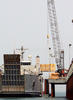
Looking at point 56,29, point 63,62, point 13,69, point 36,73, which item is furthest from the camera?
point 63,62

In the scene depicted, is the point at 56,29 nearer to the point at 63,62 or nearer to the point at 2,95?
the point at 63,62

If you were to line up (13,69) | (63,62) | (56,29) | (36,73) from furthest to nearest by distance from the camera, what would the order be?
(63,62)
(56,29)
(36,73)
(13,69)

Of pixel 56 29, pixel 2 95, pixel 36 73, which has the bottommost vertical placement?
pixel 2 95

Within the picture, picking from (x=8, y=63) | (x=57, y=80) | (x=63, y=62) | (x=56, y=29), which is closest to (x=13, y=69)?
(x=8, y=63)

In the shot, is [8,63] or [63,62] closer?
[8,63]

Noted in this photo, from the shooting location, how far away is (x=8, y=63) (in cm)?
11081

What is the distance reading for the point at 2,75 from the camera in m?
112

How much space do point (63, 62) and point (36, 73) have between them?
42022mm

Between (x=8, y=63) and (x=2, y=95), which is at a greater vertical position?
(x=8, y=63)

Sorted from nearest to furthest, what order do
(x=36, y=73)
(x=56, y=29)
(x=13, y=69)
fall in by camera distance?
(x=13, y=69) → (x=36, y=73) → (x=56, y=29)

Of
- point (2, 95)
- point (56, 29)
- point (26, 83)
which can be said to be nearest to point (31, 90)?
point (26, 83)

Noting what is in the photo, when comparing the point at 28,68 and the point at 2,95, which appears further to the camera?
the point at 28,68

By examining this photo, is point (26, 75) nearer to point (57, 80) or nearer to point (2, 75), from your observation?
point (2, 75)

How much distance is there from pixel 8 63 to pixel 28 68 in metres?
15.4
